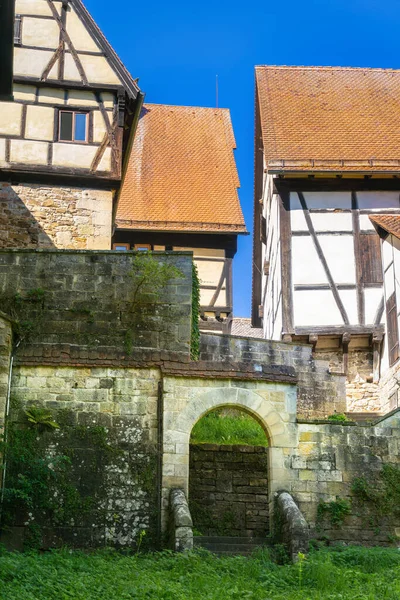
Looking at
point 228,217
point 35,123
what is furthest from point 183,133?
point 35,123

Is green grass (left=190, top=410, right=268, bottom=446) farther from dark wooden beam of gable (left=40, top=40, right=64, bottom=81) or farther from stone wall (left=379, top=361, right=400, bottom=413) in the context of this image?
dark wooden beam of gable (left=40, top=40, right=64, bottom=81)

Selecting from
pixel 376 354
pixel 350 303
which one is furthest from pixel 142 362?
pixel 376 354

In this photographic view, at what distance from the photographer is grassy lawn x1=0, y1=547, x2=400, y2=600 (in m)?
10.1

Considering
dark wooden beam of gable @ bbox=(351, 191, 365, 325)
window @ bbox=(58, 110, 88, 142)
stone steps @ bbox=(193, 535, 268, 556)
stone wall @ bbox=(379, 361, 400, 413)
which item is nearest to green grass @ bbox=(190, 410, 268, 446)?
stone steps @ bbox=(193, 535, 268, 556)

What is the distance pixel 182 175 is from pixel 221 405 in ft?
52.6

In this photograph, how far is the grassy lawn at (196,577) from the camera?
1007 centimetres

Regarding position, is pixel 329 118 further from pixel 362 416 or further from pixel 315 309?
pixel 362 416

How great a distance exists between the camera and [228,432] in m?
17.7

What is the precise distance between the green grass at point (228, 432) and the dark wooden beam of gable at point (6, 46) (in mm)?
7142

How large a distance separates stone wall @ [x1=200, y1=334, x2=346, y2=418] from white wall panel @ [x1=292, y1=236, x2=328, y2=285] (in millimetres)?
2034

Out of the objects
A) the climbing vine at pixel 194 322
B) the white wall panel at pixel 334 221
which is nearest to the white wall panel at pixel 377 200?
the white wall panel at pixel 334 221

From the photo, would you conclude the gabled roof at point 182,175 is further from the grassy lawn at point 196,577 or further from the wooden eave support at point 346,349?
the grassy lawn at point 196,577

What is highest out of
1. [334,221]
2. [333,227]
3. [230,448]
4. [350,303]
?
[334,221]

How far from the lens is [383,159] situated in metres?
23.5
